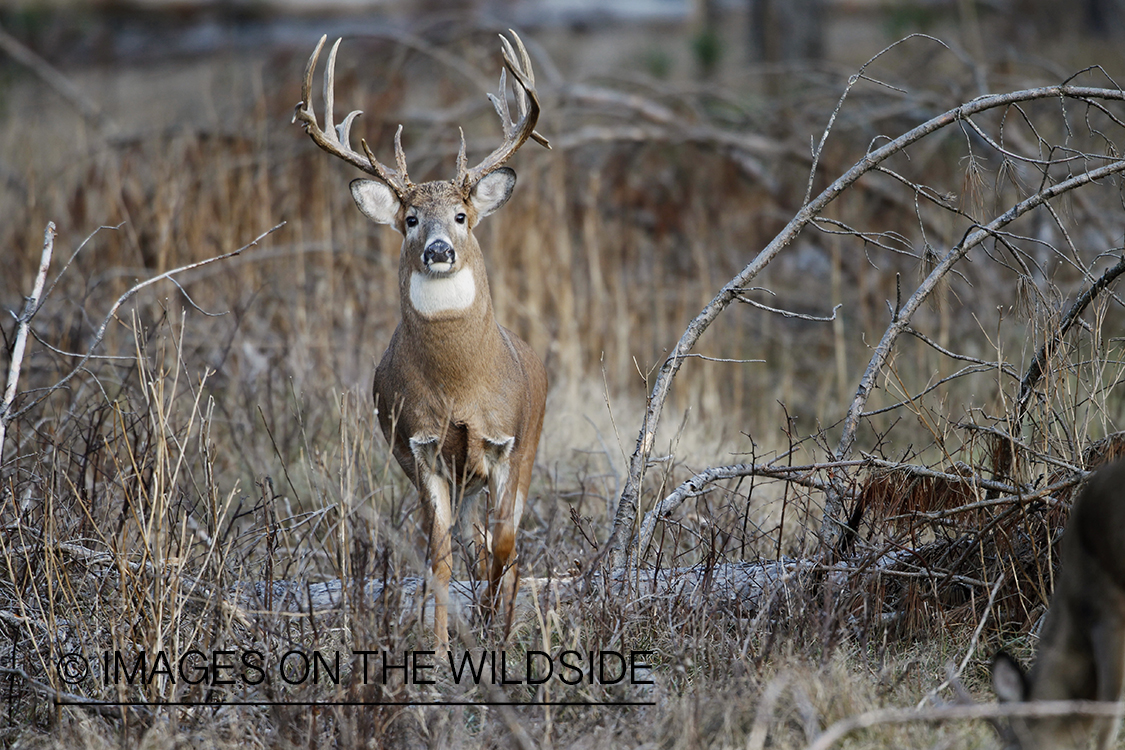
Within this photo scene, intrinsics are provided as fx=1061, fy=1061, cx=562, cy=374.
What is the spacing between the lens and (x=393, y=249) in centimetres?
828

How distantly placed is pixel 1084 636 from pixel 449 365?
7.50 ft

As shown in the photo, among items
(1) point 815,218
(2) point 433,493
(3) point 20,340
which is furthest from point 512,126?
(3) point 20,340

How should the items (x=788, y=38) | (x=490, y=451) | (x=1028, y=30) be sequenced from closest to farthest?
(x=490, y=451)
(x=788, y=38)
(x=1028, y=30)

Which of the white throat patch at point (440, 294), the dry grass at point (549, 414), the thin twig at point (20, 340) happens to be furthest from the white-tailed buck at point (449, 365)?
the thin twig at point (20, 340)

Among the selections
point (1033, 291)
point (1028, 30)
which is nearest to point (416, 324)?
point (1033, 291)

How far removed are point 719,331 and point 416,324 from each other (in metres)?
4.74

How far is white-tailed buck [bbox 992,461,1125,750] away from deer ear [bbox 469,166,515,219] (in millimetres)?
2507

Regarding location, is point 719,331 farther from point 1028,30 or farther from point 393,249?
point 1028,30

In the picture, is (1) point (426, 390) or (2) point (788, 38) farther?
(2) point (788, 38)

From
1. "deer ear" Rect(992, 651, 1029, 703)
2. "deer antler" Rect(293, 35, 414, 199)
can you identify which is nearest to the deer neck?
"deer antler" Rect(293, 35, 414, 199)

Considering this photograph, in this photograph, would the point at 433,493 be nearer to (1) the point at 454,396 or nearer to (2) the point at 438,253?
(1) the point at 454,396

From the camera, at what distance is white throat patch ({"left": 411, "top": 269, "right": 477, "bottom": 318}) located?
394cm

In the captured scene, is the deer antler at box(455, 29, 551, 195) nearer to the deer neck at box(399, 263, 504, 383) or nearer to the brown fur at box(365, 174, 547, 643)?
the brown fur at box(365, 174, 547, 643)

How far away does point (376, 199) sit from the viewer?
4.20m
